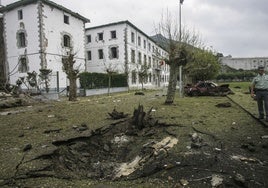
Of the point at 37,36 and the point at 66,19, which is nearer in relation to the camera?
the point at 37,36

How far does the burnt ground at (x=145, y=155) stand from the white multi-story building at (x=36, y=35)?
2212 cm

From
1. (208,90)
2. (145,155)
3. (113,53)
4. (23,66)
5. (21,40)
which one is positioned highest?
(21,40)

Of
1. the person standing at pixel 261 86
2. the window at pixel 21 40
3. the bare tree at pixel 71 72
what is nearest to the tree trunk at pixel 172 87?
the person standing at pixel 261 86

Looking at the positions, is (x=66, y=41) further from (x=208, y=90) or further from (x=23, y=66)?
(x=208, y=90)

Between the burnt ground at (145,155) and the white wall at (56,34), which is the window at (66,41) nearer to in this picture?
the white wall at (56,34)

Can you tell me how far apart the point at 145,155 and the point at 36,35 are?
87.1ft

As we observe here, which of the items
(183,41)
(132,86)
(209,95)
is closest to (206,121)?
(183,41)

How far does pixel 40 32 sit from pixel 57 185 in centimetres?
2686

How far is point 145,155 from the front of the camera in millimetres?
5680

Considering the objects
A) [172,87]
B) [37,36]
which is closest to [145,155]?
[172,87]

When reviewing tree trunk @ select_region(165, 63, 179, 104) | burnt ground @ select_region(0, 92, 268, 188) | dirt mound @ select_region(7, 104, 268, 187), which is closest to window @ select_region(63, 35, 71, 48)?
tree trunk @ select_region(165, 63, 179, 104)

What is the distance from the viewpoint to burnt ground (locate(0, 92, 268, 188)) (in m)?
4.42

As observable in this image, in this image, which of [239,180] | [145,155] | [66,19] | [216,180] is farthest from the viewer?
[66,19]

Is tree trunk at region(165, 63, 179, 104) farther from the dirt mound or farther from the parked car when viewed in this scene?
the parked car
